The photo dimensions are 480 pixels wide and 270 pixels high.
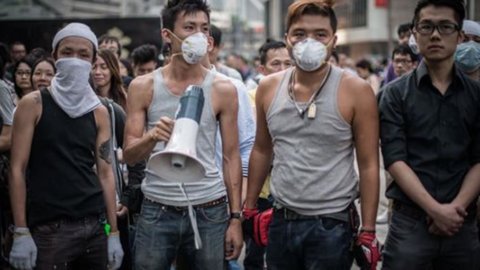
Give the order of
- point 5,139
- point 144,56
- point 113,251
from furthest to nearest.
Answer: point 144,56 → point 5,139 → point 113,251

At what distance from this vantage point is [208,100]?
397 cm

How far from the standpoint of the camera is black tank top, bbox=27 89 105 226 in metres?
3.98

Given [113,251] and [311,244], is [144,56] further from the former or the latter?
[311,244]

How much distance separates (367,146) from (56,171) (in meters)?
1.71

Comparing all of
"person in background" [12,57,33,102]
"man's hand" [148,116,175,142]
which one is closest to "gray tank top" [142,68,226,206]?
"man's hand" [148,116,175,142]

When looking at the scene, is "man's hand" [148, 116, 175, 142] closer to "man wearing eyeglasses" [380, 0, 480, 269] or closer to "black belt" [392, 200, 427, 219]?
"man wearing eyeglasses" [380, 0, 480, 269]

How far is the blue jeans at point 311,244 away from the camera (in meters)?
3.71

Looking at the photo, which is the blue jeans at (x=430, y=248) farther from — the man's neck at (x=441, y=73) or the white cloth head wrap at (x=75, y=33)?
the white cloth head wrap at (x=75, y=33)

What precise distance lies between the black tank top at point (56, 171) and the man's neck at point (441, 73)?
1989 millimetres

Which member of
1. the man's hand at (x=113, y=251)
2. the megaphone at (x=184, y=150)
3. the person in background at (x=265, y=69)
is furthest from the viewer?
the person in background at (x=265, y=69)

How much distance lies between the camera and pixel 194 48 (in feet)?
12.8

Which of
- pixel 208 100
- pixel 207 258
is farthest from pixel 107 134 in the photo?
pixel 207 258

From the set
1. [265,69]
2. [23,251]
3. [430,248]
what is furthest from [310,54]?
[265,69]

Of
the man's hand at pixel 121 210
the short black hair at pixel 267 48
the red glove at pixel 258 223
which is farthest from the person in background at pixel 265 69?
the red glove at pixel 258 223
